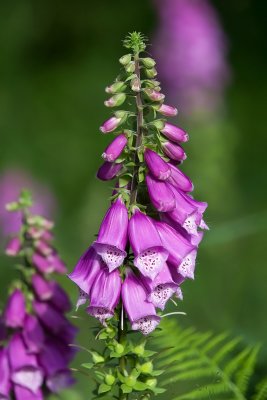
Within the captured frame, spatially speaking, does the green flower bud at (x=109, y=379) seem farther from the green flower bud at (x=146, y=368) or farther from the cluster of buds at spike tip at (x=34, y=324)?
the cluster of buds at spike tip at (x=34, y=324)

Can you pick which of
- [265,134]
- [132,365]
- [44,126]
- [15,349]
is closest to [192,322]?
[15,349]

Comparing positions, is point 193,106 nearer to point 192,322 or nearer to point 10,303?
point 192,322

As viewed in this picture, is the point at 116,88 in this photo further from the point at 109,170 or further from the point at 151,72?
the point at 109,170

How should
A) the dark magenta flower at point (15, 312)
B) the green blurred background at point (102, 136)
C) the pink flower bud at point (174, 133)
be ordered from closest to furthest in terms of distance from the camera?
the pink flower bud at point (174, 133) → the dark magenta flower at point (15, 312) → the green blurred background at point (102, 136)

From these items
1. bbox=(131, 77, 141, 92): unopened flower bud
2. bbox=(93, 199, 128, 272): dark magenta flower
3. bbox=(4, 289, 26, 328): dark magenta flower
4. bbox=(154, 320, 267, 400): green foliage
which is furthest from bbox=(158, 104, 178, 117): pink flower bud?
bbox=(4, 289, 26, 328): dark magenta flower

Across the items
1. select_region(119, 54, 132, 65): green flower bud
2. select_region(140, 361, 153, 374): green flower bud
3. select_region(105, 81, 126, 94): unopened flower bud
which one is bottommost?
Answer: select_region(140, 361, 153, 374): green flower bud

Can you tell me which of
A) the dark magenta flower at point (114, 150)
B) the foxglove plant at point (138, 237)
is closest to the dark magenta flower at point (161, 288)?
the foxglove plant at point (138, 237)

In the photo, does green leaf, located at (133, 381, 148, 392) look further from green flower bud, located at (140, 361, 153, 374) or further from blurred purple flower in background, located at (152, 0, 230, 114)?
blurred purple flower in background, located at (152, 0, 230, 114)
